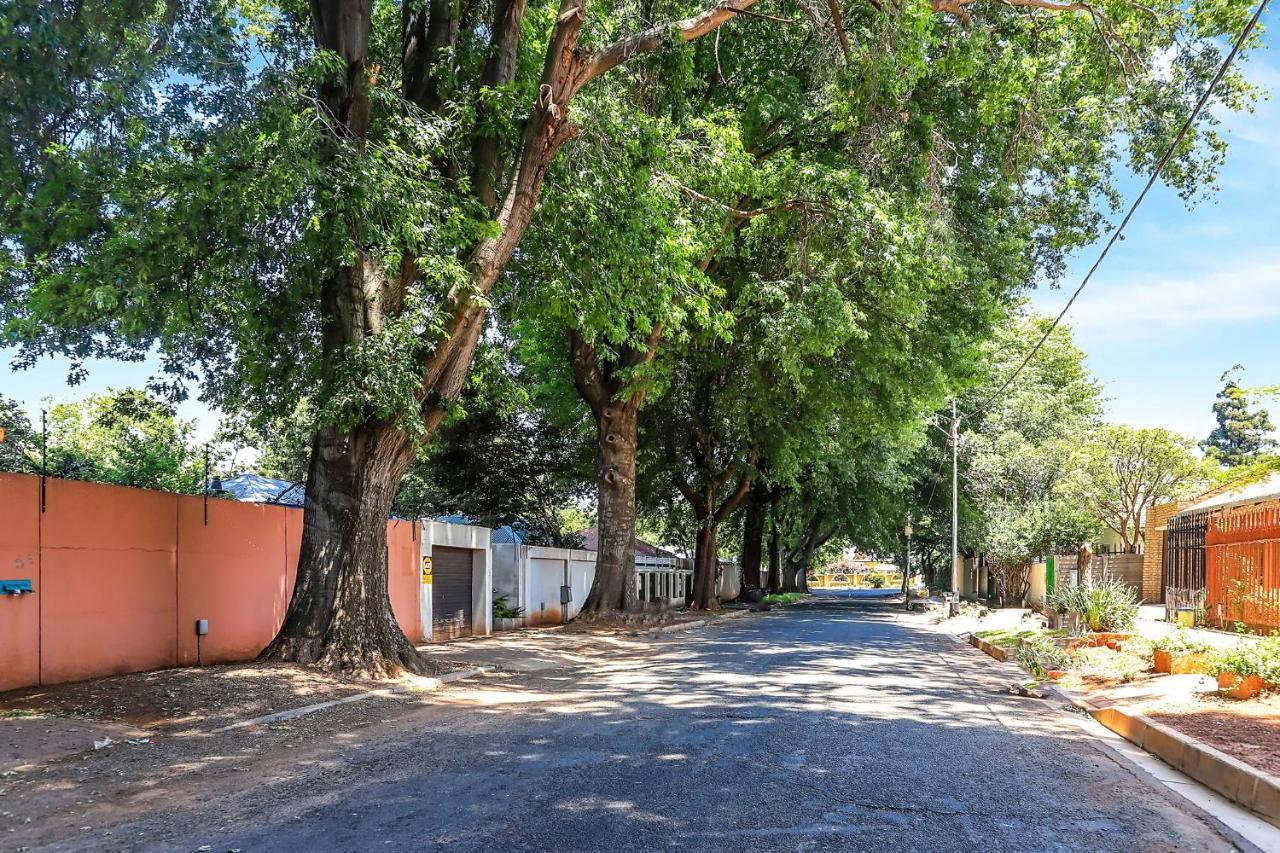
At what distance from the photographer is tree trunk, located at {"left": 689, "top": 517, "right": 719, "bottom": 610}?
34.2 meters

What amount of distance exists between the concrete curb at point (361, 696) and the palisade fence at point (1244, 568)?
12545 millimetres

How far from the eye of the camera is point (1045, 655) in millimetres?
14336

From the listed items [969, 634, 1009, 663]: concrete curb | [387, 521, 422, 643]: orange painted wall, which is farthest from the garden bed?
[387, 521, 422, 643]: orange painted wall

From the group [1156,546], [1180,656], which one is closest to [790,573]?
[1156,546]

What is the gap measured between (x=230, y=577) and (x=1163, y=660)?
1226 centimetres

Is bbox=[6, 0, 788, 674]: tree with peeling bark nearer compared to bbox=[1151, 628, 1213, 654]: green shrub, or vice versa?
bbox=[6, 0, 788, 674]: tree with peeling bark

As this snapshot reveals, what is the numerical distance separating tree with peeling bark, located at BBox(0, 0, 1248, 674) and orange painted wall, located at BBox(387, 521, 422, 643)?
3833mm

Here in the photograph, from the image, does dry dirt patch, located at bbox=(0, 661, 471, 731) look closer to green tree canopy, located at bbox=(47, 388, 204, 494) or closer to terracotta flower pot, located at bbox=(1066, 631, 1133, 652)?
green tree canopy, located at bbox=(47, 388, 204, 494)

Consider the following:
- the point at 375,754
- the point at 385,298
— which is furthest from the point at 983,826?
the point at 385,298

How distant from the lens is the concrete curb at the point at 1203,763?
5953 mm

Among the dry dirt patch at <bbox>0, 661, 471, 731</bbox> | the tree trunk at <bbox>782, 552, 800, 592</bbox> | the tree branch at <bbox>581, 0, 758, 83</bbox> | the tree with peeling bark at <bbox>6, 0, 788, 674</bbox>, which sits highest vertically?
the tree branch at <bbox>581, 0, 758, 83</bbox>

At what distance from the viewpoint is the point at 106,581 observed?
10586 mm

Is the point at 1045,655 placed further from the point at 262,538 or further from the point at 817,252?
the point at 262,538

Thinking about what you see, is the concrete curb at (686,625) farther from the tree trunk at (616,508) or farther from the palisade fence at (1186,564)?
the palisade fence at (1186,564)
